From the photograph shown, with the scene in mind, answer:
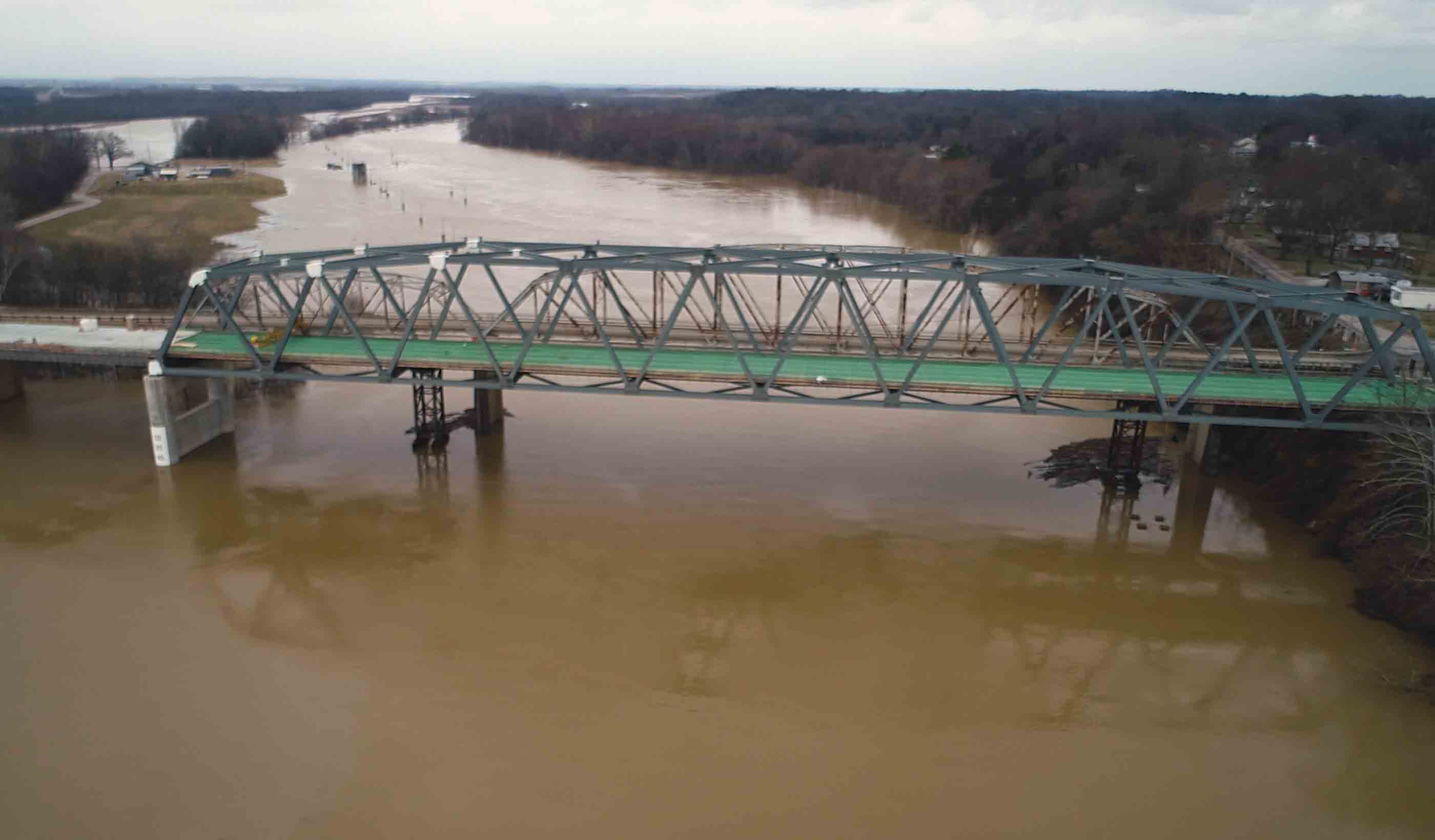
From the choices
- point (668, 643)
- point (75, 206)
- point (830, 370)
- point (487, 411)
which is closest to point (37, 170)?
point (75, 206)

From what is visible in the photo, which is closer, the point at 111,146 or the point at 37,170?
the point at 37,170

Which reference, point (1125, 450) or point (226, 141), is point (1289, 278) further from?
point (226, 141)

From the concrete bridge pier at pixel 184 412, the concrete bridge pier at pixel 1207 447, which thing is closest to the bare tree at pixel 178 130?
the concrete bridge pier at pixel 184 412

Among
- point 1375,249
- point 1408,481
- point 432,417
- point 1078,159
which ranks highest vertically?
point 1078,159

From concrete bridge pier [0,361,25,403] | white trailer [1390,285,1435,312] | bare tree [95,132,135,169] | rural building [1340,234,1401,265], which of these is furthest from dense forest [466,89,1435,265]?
bare tree [95,132,135,169]

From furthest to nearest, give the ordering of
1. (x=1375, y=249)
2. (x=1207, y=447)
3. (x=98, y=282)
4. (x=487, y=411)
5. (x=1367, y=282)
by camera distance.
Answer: (x=1375, y=249)
(x=98, y=282)
(x=1367, y=282)
(x=487, y=411)
(x=1207, y=447)

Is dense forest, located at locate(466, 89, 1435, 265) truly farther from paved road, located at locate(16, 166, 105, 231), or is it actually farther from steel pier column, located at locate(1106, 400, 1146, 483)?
paved road, located at locate(16, 166, 105, 231)

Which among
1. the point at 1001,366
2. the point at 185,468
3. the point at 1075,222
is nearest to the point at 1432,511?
the point at 1001,366
